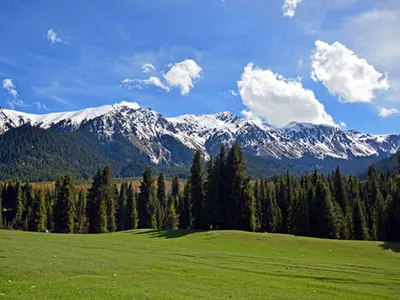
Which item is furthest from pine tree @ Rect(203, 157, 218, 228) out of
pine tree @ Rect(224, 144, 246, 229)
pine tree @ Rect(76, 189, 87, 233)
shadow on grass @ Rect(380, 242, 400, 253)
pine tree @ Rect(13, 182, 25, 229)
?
pine tree @ Rect(13, 182, 25, 229)

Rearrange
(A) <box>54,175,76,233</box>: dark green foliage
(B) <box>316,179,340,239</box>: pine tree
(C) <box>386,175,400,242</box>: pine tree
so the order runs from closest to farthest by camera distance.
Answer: (C) <box>386,175,400,242</box>: pine tree → (B) <box>316,179,340,239</box>: pine tree → (A) <box>54,175,76,233</box>: dark green foliage

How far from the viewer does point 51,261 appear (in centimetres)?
2975

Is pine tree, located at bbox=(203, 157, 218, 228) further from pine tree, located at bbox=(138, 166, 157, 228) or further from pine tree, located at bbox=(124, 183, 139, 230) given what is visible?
pine tree, located at bbox=(124, 183, 139, 230)

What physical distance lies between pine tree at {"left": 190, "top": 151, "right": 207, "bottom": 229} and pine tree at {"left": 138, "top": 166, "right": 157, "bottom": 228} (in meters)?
20.6

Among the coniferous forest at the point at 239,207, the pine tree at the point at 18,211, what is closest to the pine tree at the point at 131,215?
the coniferous forest at the point at 239,207

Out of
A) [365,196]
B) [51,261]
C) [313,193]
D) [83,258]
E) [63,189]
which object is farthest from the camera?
[365,196]

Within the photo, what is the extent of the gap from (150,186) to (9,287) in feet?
274

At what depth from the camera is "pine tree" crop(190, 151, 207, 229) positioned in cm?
8178

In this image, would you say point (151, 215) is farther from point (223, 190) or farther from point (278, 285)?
point (278, 285)

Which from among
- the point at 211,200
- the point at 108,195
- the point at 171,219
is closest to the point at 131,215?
the point at 108,195

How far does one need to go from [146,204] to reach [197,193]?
22.5m

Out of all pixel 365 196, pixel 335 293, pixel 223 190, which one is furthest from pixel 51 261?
pixel 365 196

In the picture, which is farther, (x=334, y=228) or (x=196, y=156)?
(x=196, y=156)

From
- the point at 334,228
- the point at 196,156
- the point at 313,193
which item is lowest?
the point at 334,228
